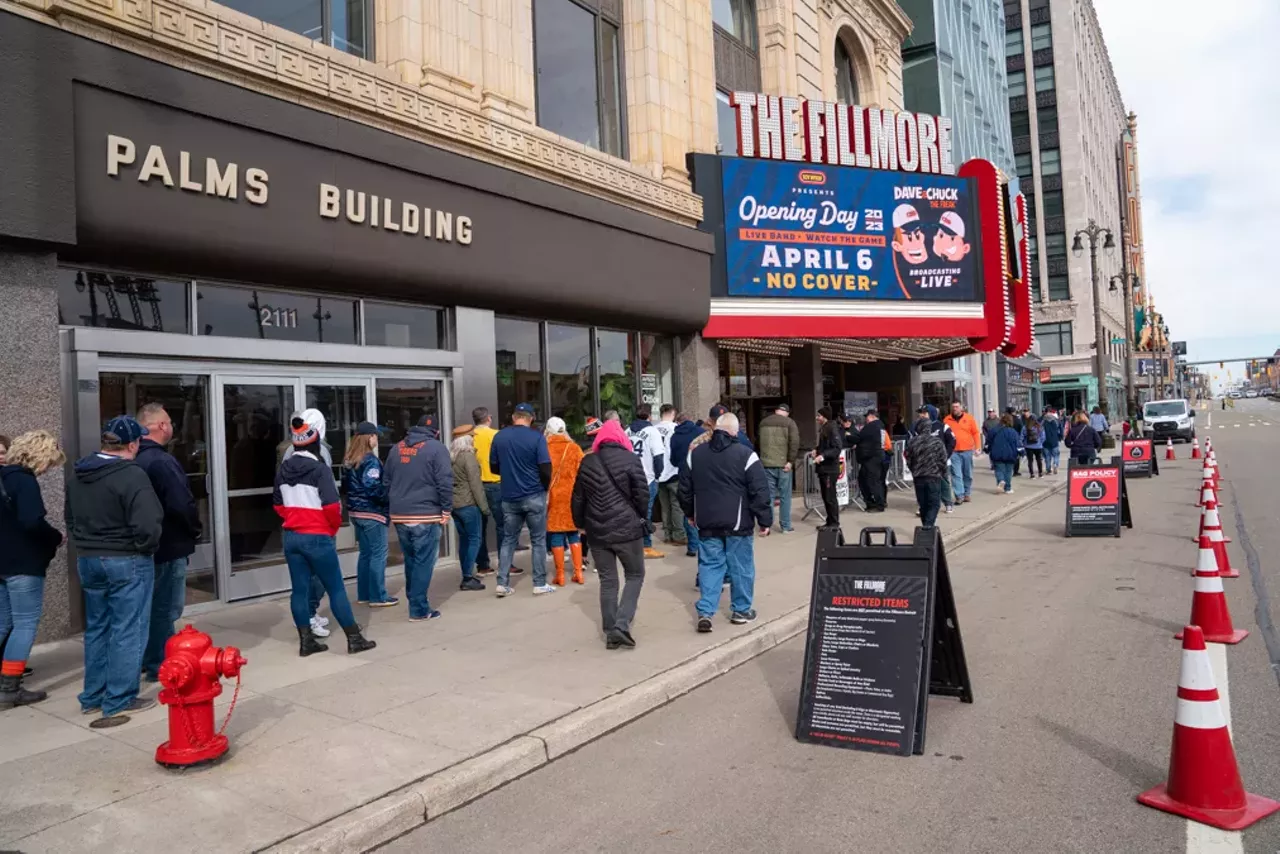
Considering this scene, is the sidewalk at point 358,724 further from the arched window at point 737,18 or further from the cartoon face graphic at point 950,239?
the arched window at point 737,18

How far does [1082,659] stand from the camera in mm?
6223

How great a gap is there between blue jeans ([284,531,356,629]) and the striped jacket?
77mm

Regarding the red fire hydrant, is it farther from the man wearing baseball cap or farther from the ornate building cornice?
the ornate building cornice

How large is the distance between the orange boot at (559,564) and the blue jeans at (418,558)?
1.79 meters

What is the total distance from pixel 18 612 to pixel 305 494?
1.84 m

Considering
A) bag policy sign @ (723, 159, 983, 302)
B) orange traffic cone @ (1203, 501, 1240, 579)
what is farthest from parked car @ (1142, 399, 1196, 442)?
orange traffic cone @ (1203, 501, 1240, 579)

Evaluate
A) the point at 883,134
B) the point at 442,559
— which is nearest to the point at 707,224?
the point at 883,134

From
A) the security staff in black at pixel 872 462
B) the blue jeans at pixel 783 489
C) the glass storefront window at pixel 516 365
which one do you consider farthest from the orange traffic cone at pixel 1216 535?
the glass storefront window at pixel 516 365

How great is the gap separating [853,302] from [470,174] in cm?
885

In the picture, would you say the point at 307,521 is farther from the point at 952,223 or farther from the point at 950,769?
the point at 952,223

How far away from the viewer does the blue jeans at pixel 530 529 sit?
8.76 meters

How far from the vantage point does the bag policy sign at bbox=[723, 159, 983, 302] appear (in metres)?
15.5

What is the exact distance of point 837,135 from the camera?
55.2 ft

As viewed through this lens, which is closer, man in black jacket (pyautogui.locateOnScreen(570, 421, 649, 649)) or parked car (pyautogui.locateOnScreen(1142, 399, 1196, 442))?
man in black jacket (pyautogui.locateOnScreen(570, 421, 649, 649))
